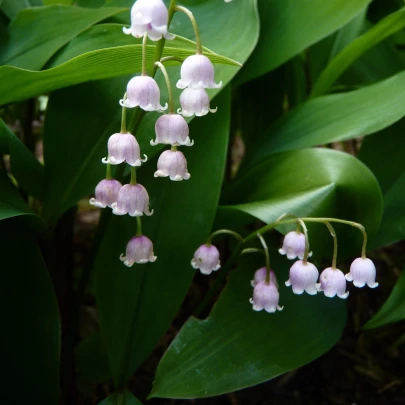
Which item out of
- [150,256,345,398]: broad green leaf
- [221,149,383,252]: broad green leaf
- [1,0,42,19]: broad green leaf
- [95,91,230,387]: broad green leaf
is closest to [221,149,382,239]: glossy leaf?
[221,149,383,252]: broad green leaf

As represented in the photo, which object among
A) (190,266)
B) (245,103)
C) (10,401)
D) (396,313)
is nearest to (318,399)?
(396,313)

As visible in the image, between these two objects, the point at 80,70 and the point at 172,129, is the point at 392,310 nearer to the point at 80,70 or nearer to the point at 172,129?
the point at 172,129

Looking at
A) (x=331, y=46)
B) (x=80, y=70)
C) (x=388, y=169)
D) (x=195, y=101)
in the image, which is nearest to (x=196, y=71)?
(x=195, y=101)

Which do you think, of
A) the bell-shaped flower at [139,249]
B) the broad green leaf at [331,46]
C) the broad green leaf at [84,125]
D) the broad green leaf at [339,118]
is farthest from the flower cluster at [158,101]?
the broad green leaf at [331,46]

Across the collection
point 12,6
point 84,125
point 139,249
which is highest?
point 12,6

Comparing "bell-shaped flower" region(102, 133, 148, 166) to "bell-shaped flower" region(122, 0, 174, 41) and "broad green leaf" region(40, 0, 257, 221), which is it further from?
"broad green leaf" region(40, 0, 257, 221)

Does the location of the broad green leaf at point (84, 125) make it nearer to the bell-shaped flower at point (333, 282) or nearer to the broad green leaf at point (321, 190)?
the broad green leaf at point (321, 190)

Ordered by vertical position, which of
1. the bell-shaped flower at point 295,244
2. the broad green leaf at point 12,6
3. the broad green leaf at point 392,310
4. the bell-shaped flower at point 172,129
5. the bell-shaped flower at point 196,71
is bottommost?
the broad green leaf at point 392,310
